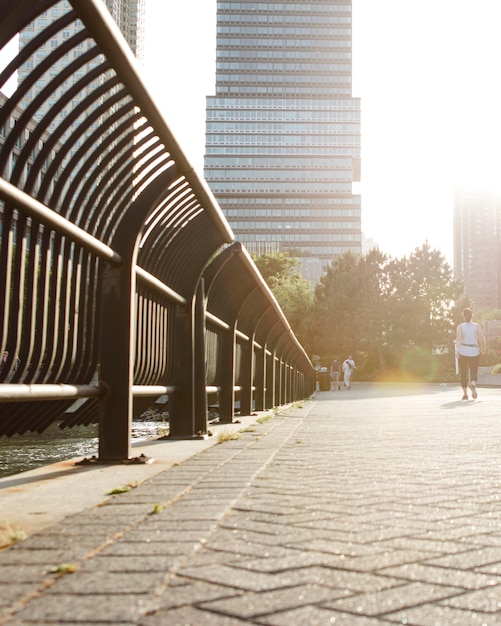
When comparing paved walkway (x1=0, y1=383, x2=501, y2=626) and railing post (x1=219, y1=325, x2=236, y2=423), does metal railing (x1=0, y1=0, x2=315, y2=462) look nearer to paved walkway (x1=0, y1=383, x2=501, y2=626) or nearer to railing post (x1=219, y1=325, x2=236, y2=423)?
paved walkway (x1=0, y1=383, x2=501, y2=626)

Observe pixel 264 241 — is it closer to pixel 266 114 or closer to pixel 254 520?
pixel 266 114

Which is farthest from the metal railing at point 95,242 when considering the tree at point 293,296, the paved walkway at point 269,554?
the tree at point 293,296

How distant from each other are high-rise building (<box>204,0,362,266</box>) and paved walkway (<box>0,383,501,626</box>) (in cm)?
17226

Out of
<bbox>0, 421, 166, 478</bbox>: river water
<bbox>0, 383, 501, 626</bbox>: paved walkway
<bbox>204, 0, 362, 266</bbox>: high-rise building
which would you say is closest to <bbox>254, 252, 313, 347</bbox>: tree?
<bbox>0, 421, 166, 478</bbox>: river water

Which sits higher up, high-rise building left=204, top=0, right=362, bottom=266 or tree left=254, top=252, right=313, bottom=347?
high-rise building left=204, top=0, right=362, bottom=266

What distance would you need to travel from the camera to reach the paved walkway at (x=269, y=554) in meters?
1.95

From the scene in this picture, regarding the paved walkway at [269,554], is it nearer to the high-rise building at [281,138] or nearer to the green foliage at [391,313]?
the green foliage at [391,313]

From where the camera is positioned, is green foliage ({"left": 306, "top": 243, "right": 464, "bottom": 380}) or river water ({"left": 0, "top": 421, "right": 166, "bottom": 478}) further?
green foliage ({"left": 306, "top": 243, "right": 464, "bottom": 380})

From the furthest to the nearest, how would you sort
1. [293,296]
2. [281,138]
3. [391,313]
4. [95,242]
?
[281,138] < [293,296] < [391,313] < [95,242]

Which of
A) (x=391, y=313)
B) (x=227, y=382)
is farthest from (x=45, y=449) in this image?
(x=391, y=313)

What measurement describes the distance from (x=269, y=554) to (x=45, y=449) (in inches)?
231

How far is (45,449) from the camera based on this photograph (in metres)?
8.09

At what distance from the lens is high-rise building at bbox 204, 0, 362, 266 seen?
182 m

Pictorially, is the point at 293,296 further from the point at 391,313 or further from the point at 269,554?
the point at 269,554
